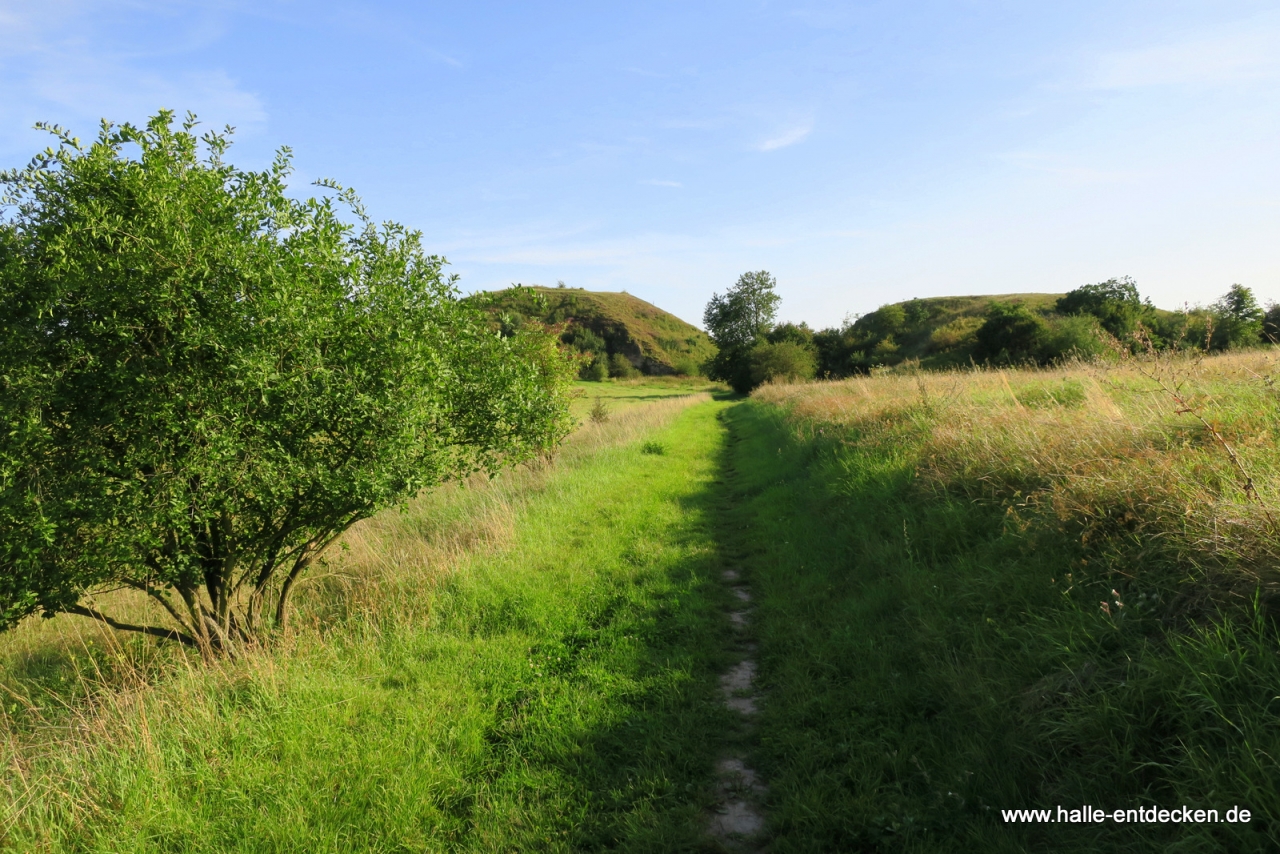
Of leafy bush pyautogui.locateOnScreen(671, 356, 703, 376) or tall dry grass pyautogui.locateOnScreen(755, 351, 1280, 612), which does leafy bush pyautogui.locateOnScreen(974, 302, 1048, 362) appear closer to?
tall dry grass pyautogui.locateOnScreen(755, 351, 1280, 612)

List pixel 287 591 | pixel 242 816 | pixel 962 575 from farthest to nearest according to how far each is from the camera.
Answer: pixel 287 591, pixel 962 575, pixel 242 816

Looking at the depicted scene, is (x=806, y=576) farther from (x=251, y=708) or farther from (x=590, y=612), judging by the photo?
(x=251, y=708)

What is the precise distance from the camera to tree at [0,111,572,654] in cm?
466

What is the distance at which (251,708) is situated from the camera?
462cm

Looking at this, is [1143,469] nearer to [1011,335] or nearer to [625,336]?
[1011,335]

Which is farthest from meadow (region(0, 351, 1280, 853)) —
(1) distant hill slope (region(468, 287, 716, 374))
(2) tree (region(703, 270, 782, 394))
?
(1) distant hill slope (region(468, 287, 716, 374))

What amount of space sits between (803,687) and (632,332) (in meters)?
108

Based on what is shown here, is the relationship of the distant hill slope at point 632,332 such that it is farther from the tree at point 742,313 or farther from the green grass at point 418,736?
the green grass at point 418,736

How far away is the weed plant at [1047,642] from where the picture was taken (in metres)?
3.06

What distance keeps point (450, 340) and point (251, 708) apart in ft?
13.6

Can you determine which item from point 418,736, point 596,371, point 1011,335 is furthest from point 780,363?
point 418,736

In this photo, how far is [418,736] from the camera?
446 cm

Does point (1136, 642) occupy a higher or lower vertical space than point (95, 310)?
lower

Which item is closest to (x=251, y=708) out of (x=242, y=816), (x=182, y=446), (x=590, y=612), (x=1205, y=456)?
(x=242, y=816)
